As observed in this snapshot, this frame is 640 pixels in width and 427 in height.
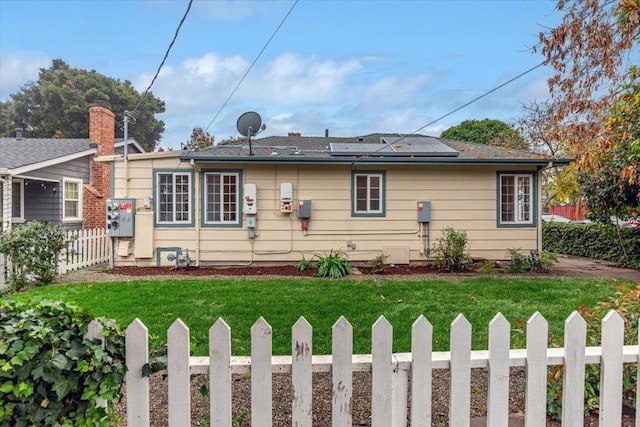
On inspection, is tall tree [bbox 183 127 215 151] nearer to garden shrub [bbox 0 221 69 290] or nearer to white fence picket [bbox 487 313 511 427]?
garden shrub [bbox 0 221 69 290]

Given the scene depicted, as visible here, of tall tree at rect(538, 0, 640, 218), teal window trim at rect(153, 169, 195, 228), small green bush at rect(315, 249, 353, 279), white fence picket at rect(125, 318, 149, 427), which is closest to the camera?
white fence picket at rect(125, 318, 149, 427)

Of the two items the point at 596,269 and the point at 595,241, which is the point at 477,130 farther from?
the point at 596,269

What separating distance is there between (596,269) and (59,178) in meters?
15.1

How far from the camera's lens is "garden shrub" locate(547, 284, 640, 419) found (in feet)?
6.66

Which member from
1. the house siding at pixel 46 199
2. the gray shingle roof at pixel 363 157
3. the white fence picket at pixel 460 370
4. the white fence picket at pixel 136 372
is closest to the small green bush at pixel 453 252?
the gray shingle roof at pixel 363 157

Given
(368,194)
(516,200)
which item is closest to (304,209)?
(368,194)

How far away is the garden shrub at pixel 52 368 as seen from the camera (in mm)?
1342

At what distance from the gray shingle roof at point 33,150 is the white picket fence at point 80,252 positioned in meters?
3.39

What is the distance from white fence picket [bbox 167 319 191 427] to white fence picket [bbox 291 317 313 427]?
0.45m

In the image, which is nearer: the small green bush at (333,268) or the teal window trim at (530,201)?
the small green bush at (333,268)

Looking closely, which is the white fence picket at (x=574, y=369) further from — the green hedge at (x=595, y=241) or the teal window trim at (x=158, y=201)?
the green hedge at (x=595, y=241)

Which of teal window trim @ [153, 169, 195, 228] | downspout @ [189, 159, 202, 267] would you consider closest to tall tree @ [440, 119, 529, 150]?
downspout @ [189, 159, 202, 267]

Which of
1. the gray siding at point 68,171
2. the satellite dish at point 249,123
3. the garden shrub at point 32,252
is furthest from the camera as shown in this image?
the gray siding at point 68,171

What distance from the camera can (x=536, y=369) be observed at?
1.73 metres
